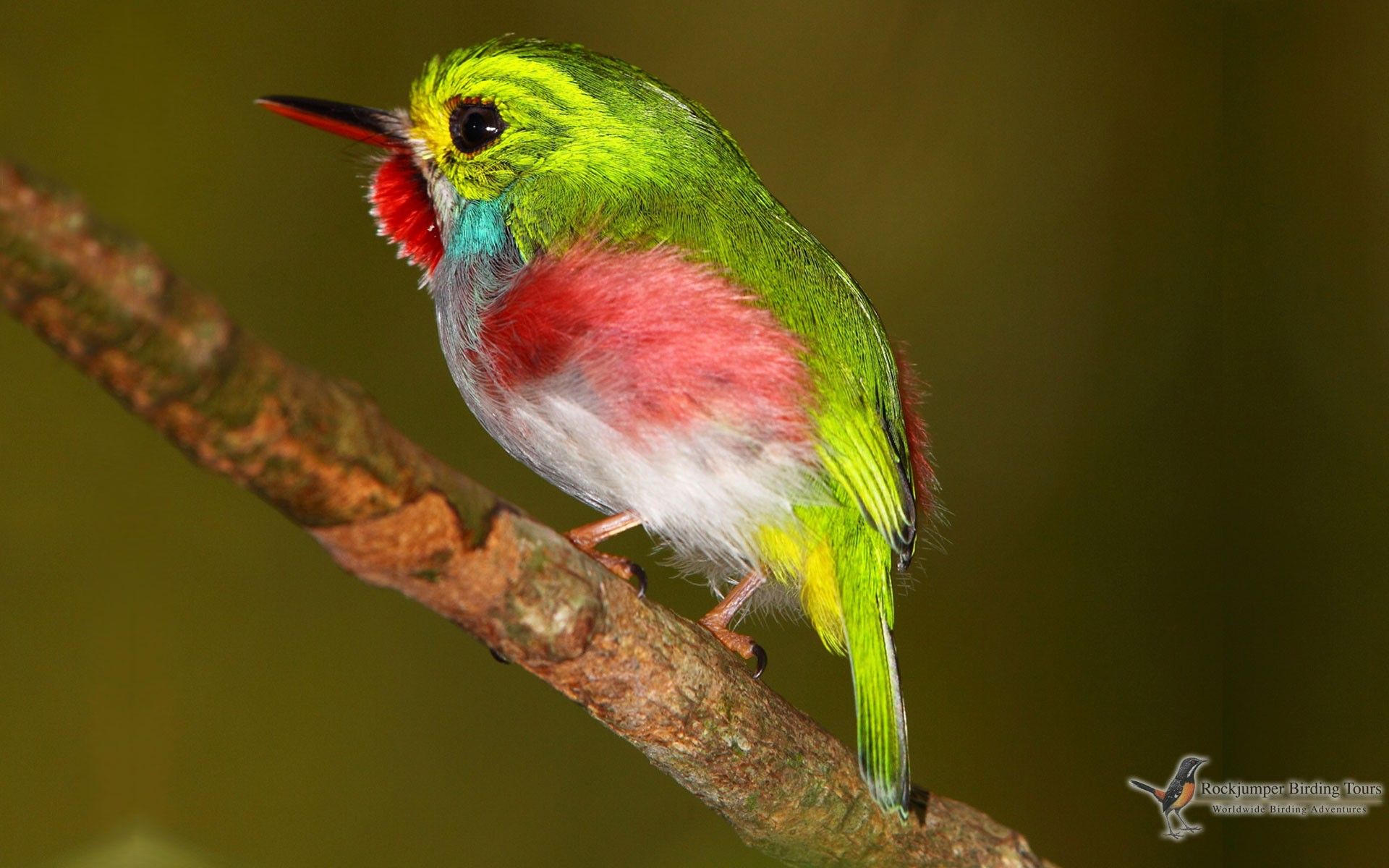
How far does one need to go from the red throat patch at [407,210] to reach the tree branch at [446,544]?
0.65 m

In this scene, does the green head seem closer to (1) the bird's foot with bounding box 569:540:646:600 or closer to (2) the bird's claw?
(1) the bird's foot with bounding box 569:540:646:600

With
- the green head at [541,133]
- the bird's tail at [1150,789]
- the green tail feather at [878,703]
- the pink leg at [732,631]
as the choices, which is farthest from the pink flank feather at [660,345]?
the bird's tail at [1150,789]

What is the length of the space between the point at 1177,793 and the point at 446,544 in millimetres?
2014

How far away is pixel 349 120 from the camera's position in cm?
161

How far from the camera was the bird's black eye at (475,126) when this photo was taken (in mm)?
1557

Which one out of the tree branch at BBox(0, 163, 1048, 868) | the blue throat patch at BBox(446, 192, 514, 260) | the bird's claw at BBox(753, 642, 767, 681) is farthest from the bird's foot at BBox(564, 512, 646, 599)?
the blue throat patch at BBox(446, 192, 514, 260)

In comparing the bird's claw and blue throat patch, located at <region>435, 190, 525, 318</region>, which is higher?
blue throat patch, located at <region>435, 190, 525, 318</region>

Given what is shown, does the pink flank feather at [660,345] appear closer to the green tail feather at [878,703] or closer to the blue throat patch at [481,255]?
the blue throat patch at [481,255]

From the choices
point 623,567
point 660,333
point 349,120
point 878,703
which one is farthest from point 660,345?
point 349,120

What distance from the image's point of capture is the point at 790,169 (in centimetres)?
306

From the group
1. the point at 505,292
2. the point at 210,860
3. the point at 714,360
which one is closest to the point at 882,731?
the point at 714,360

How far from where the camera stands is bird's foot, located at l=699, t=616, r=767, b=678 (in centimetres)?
163

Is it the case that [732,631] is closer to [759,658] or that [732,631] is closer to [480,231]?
[759,658]

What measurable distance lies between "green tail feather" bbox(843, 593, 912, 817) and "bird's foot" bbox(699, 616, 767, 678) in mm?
214
